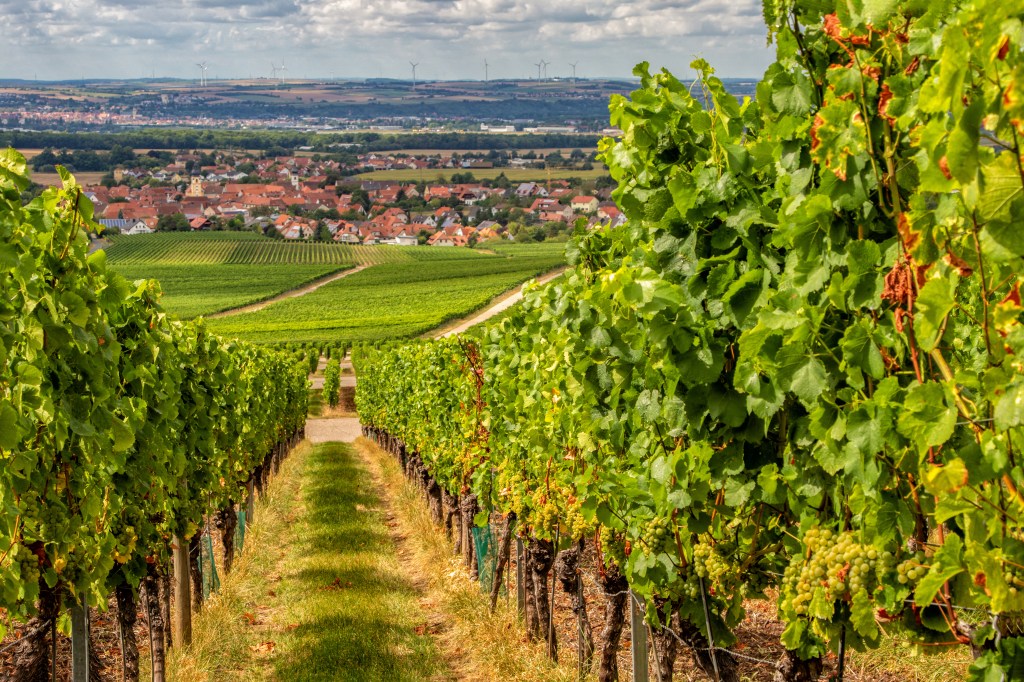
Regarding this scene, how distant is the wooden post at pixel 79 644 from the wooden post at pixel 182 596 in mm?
3345

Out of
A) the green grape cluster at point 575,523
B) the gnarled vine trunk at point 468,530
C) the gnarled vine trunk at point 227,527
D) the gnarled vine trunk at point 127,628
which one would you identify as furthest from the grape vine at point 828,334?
the gnarled vine trunk at point 227,527

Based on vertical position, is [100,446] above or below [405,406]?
above

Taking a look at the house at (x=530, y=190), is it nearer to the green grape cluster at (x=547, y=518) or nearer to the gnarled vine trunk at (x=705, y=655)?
the green grape cluster at (x=547, y=518)

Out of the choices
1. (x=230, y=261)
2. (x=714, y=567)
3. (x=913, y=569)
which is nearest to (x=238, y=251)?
(x=230, y=261)

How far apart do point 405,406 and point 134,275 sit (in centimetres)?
7763

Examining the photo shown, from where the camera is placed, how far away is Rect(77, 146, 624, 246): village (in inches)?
5551

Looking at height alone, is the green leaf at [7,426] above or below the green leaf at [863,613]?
above

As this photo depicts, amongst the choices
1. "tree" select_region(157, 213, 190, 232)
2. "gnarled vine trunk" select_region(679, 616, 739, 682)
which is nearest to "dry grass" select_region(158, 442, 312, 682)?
"gnarled vine trunk" select_region(679, 616, 739, 682)

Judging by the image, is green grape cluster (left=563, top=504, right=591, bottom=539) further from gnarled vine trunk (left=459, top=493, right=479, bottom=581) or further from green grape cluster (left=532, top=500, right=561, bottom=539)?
Answer: gnarled vine trunk (left=459, top=493, right=479, bottom=581)

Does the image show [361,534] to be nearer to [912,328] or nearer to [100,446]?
[100,446]

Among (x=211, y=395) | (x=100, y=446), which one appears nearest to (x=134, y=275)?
(x=211, y=395)

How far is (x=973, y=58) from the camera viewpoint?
188 centimetres

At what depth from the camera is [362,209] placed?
17625cm

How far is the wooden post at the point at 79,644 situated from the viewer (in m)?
5.59
